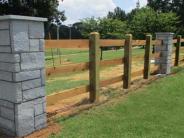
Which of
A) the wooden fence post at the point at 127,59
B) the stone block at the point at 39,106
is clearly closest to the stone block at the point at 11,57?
the stone block at the point at 39,106

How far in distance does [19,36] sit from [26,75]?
577 mm

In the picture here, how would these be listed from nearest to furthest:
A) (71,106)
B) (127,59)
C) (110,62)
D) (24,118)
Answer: (24,118), (71,106), (110,62), (127,59)

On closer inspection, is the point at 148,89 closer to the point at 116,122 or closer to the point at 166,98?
the point at 166,98

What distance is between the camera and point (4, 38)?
4.90 m

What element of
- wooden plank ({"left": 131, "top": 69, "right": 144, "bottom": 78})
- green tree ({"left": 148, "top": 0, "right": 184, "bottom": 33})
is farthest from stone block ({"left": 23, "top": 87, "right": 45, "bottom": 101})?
green tree ({"left": 148, "top": 0, "right": 184, "bottom": 33})

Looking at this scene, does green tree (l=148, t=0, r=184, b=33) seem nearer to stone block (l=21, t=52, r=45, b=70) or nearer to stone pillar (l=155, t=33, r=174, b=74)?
stone pillar (l=155, t=33, r=174, b=74)

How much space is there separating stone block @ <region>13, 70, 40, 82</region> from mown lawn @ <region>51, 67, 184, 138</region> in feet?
3.12

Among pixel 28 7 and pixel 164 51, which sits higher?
pixel 28 7

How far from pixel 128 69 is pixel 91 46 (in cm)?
191

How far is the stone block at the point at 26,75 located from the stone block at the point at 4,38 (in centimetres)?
45

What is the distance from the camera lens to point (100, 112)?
254 inches

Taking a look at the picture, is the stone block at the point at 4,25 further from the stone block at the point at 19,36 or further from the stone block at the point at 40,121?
the stone block at the point at 40,121

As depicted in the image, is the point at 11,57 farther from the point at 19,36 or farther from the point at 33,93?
the point at 33,93

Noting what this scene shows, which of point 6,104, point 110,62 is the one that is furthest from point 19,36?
point 110,62
